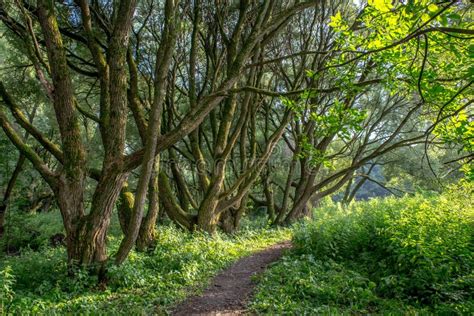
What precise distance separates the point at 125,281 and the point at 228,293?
1.88 meters

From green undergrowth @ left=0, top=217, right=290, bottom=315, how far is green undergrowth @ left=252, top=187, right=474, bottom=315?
1.45 m

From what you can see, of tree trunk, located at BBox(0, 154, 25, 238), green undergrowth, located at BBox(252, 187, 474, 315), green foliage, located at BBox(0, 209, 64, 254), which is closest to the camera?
green undergrowth, located at BBox(252, 187, 474, 315)

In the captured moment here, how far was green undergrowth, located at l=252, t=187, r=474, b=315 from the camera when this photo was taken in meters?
5.02

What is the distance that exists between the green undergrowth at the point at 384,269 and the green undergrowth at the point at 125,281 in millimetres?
1452

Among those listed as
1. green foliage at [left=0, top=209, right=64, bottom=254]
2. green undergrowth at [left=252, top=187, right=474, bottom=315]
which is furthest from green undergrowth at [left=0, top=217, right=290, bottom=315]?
green foliage at [left=0, top=209, right=64, bottom=254]

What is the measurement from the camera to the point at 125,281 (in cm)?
598

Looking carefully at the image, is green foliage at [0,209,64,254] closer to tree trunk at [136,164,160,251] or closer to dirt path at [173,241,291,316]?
tree trunk at [136,164,160,251]

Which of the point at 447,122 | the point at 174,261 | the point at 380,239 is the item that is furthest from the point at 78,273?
the point at 447,122

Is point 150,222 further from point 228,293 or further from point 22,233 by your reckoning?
point 22,233

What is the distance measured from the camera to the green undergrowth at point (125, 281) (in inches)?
191

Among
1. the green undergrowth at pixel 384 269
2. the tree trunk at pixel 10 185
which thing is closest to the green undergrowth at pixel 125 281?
the green undergrowth at pixel 384 269

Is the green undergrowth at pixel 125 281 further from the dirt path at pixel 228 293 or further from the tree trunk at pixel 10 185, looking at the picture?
the tree trunk at pixel 10 185

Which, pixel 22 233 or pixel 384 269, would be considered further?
pixel 22 233

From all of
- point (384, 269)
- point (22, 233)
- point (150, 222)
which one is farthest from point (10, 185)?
point (384, 269)
